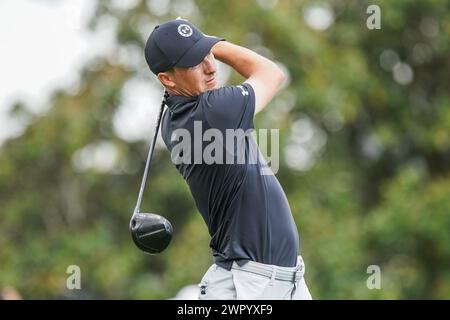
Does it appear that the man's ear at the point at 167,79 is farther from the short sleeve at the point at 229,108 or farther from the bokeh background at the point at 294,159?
the bokeh background at the point at 294,159

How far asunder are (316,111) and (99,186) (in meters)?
4.18

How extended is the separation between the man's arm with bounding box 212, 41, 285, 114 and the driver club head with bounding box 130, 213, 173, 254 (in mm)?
780

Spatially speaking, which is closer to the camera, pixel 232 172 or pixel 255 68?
pixel 232 172

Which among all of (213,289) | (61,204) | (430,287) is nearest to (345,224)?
(430,287)

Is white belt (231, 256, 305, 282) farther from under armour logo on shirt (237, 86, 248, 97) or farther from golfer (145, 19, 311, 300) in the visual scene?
under armour logo on shirt (237, 86, 248, 97)

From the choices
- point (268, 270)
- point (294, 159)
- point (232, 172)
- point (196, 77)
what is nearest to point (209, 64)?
point (196, 77)

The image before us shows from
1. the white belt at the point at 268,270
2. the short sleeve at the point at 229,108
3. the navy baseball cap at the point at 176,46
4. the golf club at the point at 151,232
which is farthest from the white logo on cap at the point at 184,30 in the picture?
the white belt at the point at 268,270

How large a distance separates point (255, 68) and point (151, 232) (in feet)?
3.21

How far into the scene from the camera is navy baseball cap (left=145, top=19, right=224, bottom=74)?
536 cm

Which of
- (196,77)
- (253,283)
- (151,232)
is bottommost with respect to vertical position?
(253,283)

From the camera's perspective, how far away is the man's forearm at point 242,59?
5.53 meters

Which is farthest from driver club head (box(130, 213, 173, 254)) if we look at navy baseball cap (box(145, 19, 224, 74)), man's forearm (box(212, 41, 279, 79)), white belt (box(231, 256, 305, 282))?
man's forearm (box(212, 41, 279, 79))

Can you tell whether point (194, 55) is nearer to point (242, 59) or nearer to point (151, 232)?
point (242, 59)

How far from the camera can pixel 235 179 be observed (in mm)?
5383
